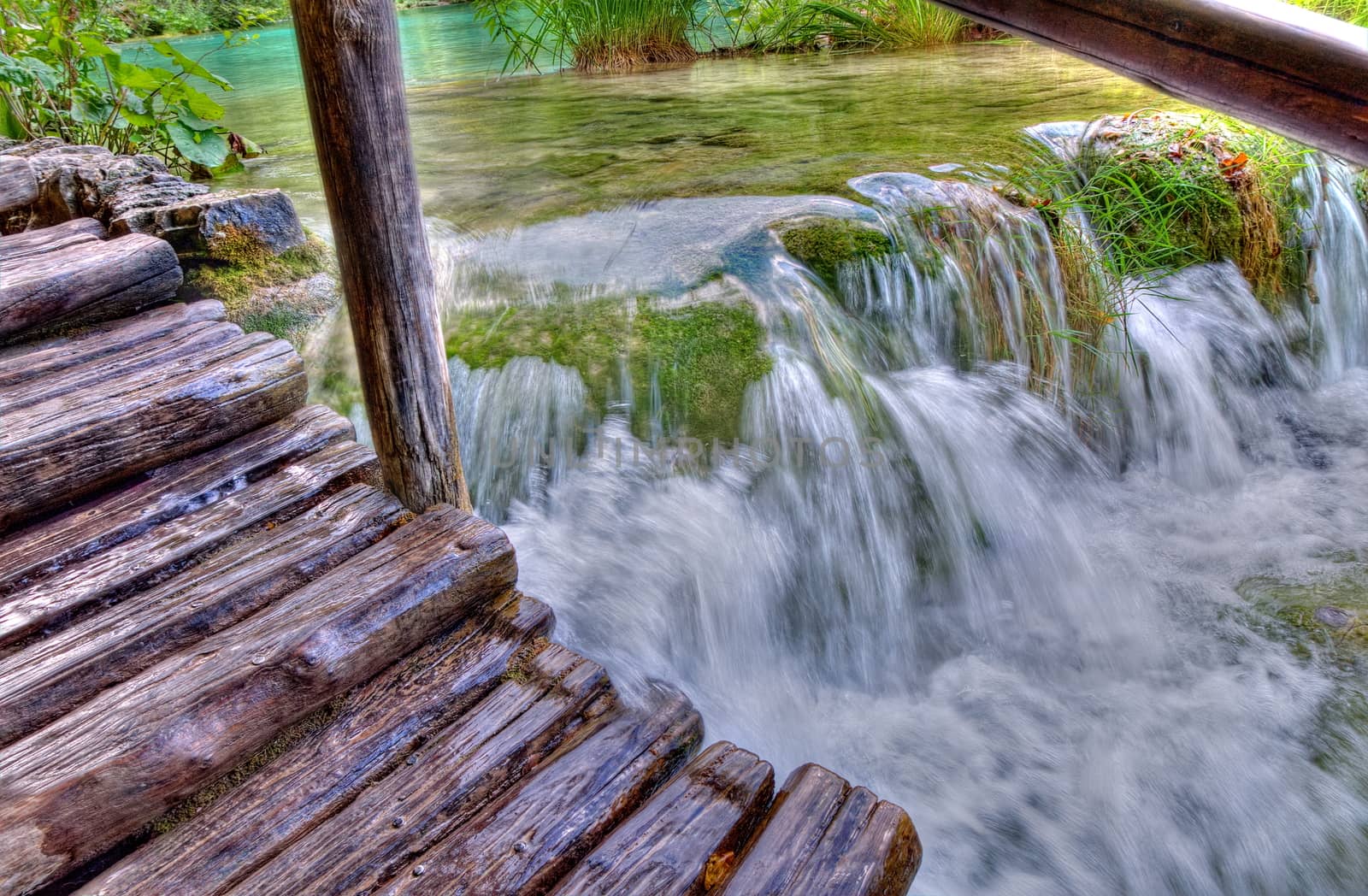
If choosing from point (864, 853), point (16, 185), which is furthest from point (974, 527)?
point (16, 185)

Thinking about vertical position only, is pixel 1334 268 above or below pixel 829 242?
below

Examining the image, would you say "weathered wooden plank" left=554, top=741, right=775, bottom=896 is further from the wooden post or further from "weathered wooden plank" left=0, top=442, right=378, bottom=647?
"weathered wooden plank" left=0, top=442, right=378, bottom=647

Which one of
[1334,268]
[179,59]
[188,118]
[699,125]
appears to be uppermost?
[179,59]

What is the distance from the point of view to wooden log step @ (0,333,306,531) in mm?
2068

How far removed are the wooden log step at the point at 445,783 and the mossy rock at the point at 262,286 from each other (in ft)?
6.38

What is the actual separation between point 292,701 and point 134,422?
0.98 meters

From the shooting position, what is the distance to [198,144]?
14.4 feet

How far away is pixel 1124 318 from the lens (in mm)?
3672

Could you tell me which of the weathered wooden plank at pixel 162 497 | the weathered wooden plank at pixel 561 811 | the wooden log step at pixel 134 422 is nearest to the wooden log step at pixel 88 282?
the wooden log step at pixel 134 422

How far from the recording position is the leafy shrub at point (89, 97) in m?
4.12

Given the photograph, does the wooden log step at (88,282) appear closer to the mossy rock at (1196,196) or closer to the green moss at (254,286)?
the green moss at (254,286)

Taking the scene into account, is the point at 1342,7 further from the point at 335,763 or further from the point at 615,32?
the point at 335,763

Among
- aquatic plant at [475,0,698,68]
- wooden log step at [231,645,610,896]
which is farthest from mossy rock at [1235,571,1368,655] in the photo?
aquatic plant at [475,0,698,68]

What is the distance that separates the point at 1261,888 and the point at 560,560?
7.09 ft
